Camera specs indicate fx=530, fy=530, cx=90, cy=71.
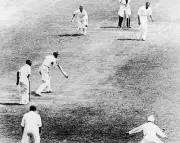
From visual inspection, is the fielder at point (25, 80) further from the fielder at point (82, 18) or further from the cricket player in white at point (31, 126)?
the fielder at point (82, 18)

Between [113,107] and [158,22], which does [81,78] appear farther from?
[158,22]

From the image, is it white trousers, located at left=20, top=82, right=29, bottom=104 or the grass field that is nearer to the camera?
the grass field

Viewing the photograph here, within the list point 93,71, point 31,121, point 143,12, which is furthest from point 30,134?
point 143,12

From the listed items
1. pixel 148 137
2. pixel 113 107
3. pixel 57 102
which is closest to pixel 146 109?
pixel 113 107

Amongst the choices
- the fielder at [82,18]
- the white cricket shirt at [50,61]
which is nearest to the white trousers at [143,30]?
the fielder at [82,18]

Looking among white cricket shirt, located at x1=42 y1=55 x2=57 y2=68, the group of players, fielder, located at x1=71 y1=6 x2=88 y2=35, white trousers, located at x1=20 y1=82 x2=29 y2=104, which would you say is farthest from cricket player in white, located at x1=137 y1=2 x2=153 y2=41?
white trousers, located at x1=20 y1=82 x2=29 y2=104

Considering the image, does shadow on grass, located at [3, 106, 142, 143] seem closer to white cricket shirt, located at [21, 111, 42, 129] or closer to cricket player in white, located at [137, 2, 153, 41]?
white cricket shirt, located at [21, 111, 42, 129]

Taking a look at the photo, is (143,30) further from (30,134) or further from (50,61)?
(30,134)

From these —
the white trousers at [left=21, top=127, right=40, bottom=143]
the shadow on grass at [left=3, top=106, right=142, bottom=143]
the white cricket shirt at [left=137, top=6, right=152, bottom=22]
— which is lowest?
the shadow on grass at [left=3, top=106, right=142, bottom=143]
